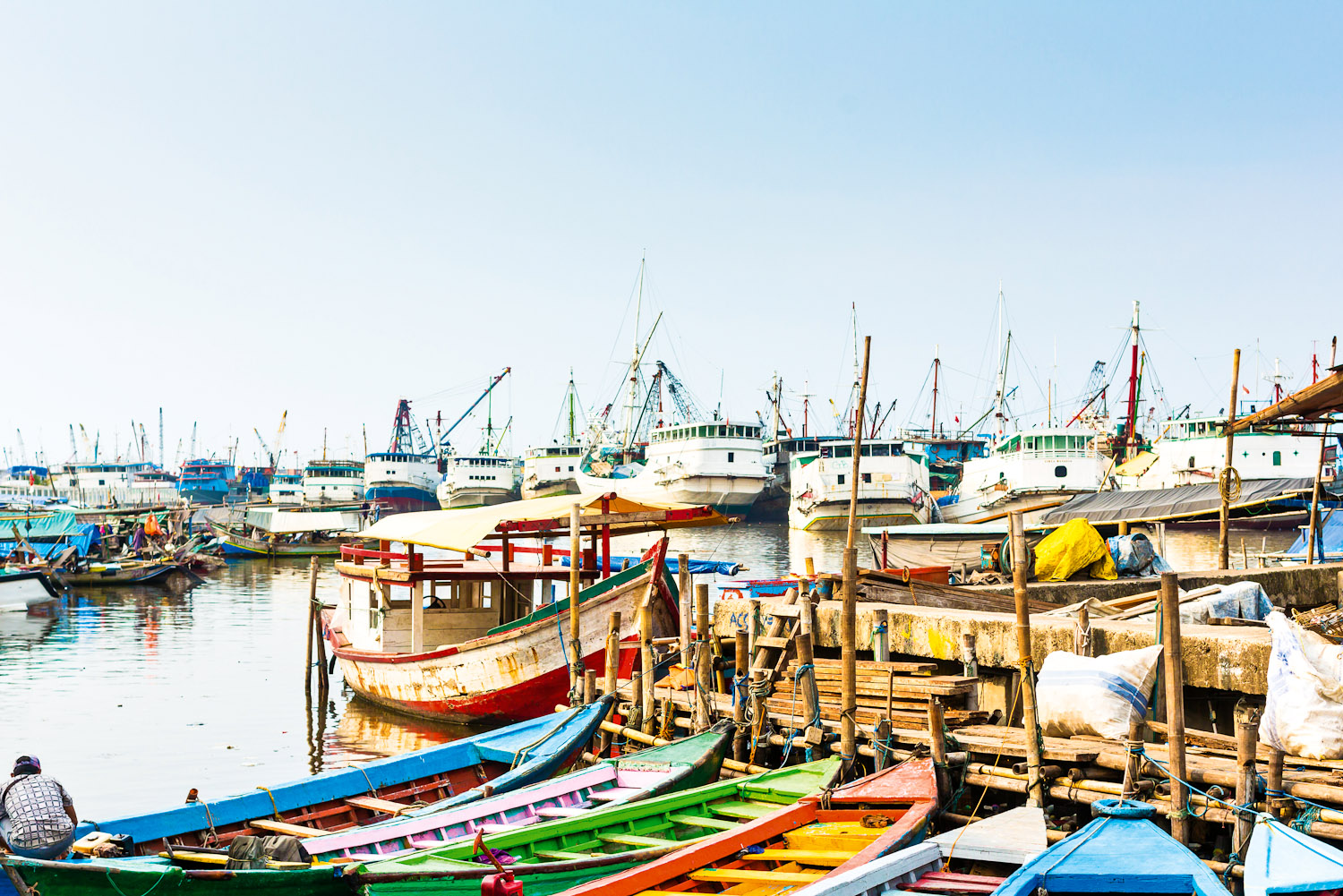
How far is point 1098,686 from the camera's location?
9461 millimetres

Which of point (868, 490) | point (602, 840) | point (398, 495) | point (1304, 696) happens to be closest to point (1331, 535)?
point (1304, 696)

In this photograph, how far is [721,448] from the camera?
76625mm

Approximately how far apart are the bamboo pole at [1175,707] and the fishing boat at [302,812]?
20.5 feet

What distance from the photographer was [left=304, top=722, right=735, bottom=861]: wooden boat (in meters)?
9.51

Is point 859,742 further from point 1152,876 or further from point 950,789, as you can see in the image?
point 1152,876

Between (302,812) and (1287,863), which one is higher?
(1287,863)

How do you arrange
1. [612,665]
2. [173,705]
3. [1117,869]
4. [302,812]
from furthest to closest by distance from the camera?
[173,705]
[612,665]
[302,812]
[1117,869]

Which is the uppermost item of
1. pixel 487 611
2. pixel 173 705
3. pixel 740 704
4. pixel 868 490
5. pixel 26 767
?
pixel 868 490

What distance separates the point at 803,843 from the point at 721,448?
6773cm

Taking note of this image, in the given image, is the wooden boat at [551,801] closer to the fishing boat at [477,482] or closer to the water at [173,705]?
the water at [173,705]

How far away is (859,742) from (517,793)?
3.40 metres

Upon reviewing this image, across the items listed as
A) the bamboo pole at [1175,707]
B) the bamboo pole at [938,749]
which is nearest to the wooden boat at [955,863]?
the bamboo pole at [938,749]

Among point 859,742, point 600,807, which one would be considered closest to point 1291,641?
point 859,742

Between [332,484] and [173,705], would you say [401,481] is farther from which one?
[173,705]
